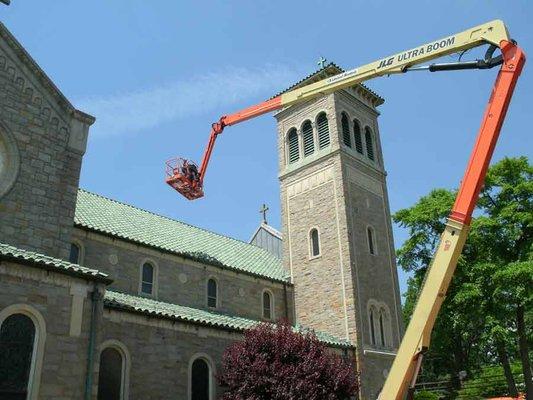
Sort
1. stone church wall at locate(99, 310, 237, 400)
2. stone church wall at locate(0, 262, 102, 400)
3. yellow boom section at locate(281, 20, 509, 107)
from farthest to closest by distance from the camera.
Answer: stone church wall at locate(99, 310, 237, 400), yellow boom section at locate(281, 20, 509, 107), stone church wall at locate(0, 262, 102, 400)

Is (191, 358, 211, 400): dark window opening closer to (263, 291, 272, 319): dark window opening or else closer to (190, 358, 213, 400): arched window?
(190, 358, 213, 400): arched window

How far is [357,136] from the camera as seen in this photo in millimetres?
34938

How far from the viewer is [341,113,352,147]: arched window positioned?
110 ft

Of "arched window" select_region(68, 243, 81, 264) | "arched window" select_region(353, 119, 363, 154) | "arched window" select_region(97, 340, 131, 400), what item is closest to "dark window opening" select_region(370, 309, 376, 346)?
"arched window" select_region(353, 119, 363, 154)

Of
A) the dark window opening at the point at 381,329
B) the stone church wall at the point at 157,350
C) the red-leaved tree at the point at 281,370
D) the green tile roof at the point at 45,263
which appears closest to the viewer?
the green tile roof at the point at 45,263

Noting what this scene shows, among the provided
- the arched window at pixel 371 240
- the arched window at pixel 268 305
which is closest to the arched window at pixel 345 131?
the arched window at pixel 371 240

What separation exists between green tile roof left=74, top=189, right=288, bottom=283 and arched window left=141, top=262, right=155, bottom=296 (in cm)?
96

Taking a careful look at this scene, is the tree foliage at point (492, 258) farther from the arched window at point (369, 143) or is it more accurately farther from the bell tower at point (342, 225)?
the arched window at point (369, 143)

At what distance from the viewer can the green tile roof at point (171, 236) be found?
24781 mm

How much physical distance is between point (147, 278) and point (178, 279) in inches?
60.3

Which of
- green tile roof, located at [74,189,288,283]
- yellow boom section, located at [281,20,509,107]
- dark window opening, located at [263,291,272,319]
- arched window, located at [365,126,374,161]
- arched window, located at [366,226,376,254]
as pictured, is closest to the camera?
yellow boom section, located at [281,20,509,107]

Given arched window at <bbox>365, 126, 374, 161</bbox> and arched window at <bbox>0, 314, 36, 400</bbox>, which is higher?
arched window at <bbox>365, 126, 374, 161</bbox>

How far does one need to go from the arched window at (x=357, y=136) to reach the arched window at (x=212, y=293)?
13.2 m

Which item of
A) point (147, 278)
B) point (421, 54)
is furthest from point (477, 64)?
point (147, 278)
